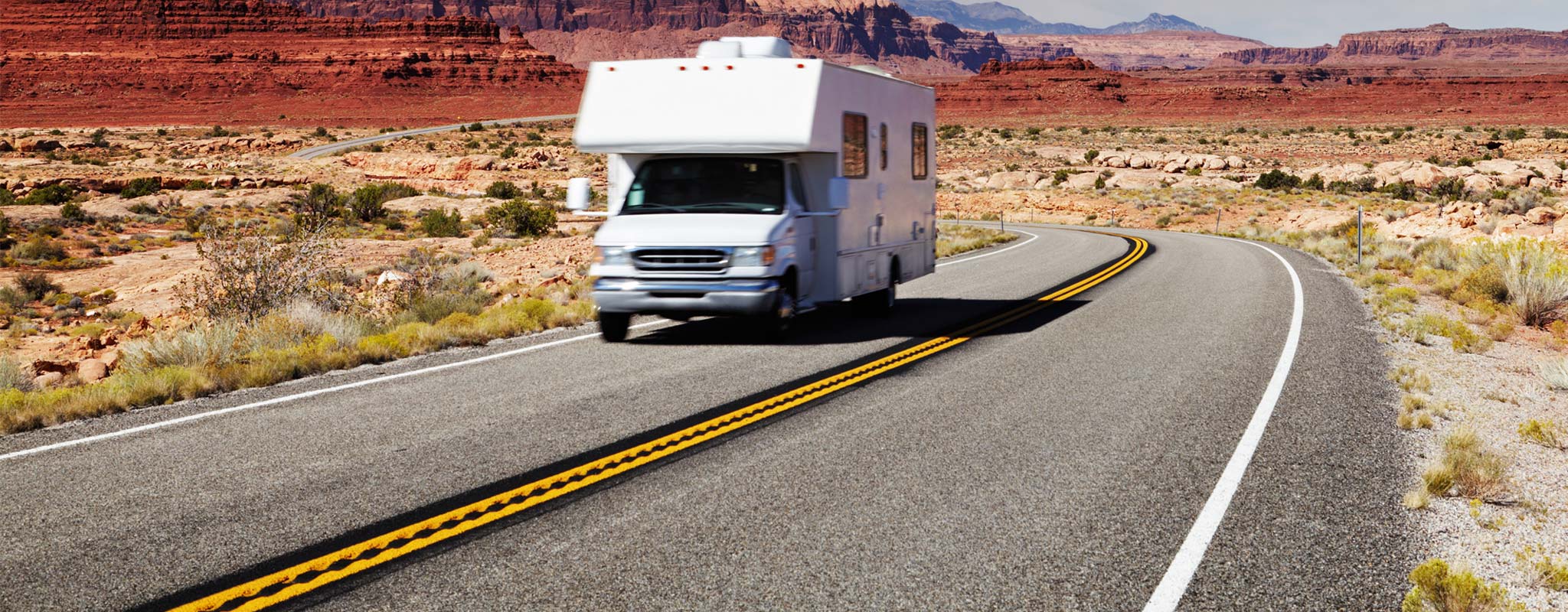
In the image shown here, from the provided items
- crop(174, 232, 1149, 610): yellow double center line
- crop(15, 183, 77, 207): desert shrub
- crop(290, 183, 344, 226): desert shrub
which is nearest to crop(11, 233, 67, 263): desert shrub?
crop(290, 183, 344, 226): desert shrub

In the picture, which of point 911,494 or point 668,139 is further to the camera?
point 668,139

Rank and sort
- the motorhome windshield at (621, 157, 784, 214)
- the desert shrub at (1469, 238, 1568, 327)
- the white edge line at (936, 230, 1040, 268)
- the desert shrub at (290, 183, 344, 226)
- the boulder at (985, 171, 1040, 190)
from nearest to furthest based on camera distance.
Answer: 1. the motorhome windshield at (621, 157, 784, 214)
2. the desert shrub at (1469, 238, 1568, 327)
3. the white edge line at (936, 230, 1040, 268)
4. the desert shrub at (290, 183, 344, 226)
5. the boulder at (985, 171, 1040, 190)

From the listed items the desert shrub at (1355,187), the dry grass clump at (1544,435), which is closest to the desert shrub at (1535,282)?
the dry grass clump at (1544,435)

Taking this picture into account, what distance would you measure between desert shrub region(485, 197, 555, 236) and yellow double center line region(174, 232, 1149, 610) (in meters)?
24.9

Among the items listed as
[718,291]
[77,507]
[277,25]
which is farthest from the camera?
[277,25]

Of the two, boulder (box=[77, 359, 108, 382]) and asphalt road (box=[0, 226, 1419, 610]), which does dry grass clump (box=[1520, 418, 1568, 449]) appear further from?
boulder (box=[77, 359, 108, 382])

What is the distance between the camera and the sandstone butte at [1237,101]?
11788 cm

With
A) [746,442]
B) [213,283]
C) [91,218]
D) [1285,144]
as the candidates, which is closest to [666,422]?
[746,442]

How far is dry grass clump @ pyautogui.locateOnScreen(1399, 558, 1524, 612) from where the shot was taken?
471cm

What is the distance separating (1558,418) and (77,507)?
10290 mm

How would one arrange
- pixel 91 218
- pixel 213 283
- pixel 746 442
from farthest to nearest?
pixel 91 218 → pixel 213 283 → pixel 746 442

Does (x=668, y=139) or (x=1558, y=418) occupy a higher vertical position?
(x=668, y=139)

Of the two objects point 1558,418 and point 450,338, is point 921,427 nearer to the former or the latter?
point 1558,418

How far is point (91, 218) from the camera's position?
3472cm
